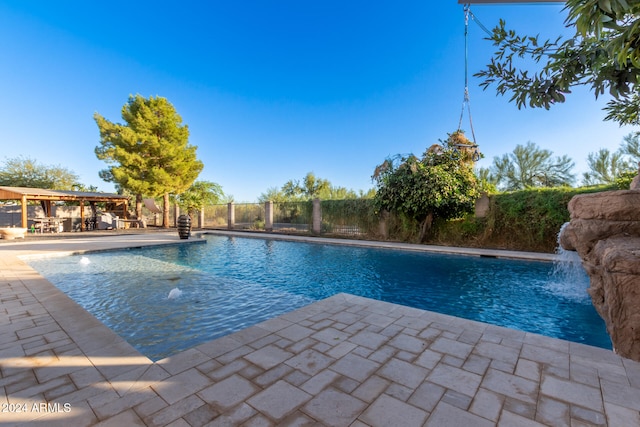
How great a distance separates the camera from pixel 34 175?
23.9 meters

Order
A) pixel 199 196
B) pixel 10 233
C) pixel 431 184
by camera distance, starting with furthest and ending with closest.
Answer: pixel 199 196 < pixel 10 233 < pixel 431 184

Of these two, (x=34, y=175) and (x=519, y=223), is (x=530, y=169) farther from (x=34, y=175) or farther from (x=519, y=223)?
(x=34, y=175)

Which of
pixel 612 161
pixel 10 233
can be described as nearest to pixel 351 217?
pixel 10 233

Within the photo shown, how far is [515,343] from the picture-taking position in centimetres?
255

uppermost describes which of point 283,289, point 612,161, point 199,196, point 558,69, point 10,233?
point 612,161

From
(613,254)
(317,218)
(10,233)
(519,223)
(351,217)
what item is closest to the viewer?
(613,254)

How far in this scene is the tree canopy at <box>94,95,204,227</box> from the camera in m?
17.0

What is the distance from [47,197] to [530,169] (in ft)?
103

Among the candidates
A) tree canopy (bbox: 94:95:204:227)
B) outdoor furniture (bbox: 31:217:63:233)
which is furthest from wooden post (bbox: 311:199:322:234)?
outdoor furniture (bbox: 31:217:63:233)

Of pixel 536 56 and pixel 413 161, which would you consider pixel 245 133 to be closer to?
pixel 413 161

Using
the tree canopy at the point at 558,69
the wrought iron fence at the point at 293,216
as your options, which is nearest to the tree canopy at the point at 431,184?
the wrought iron fence at the point at 293,216

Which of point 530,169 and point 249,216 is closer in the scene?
point 249,216

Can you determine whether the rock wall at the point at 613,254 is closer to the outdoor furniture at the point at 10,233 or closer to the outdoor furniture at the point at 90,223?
the outdoor furniture at the point at 10,233

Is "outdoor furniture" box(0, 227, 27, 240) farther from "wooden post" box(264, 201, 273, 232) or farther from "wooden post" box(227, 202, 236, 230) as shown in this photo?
"wooden post" box(264, 201, 273, 232)
